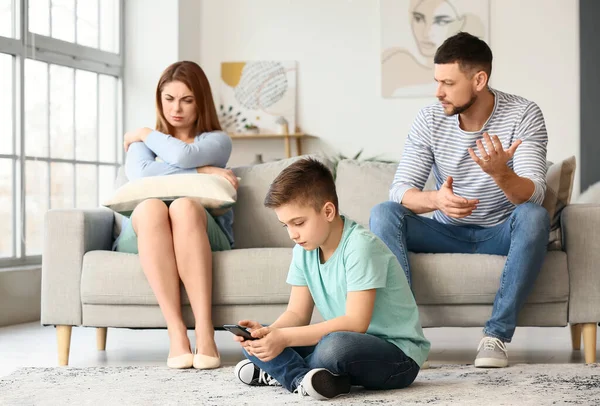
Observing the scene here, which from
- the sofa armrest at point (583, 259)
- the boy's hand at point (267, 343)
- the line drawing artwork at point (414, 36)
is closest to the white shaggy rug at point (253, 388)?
the boy's hand at point (267, 343)

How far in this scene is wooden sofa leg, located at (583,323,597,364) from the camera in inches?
108

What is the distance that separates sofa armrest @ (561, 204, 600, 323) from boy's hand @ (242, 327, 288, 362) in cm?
120

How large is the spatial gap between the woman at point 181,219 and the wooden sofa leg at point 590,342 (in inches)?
47.3

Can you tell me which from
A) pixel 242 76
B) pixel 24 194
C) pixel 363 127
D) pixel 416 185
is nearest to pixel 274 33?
pixel 242 76

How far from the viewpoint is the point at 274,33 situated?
615 centimetres

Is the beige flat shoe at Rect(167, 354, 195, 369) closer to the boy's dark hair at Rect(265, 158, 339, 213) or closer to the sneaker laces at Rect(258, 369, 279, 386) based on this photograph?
the sneaker laces at Rect(258, 369, 279, 386)

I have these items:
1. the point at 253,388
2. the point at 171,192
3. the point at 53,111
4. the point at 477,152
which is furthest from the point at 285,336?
the point at 53,111

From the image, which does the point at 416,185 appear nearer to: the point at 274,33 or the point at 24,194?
the point at 24,194

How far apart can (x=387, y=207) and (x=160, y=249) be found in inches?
30.3

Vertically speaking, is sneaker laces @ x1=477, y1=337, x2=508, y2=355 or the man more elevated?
the man

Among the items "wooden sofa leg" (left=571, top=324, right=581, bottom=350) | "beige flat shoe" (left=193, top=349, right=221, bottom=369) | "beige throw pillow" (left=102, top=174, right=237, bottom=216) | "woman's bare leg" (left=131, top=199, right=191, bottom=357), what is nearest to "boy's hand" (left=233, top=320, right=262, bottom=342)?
"beige flat shoe" (left=193, top=349, right=221, bottom=369)

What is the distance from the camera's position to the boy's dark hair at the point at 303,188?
208 cm

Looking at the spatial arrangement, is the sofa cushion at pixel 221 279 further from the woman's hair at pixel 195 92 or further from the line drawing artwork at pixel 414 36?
the line drawing artwork at pixel 414 36

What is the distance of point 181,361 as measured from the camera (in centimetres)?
271
